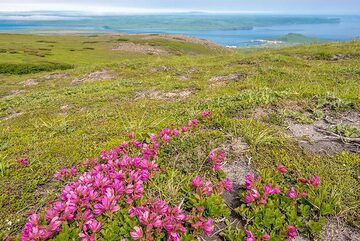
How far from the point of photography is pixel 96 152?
25.3ft

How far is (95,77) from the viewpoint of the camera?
2581cm

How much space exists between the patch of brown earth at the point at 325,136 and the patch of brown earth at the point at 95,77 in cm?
1914

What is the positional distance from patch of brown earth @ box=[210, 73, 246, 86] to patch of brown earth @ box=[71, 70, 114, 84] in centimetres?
1039

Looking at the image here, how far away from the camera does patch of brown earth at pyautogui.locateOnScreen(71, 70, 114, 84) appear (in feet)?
81.7

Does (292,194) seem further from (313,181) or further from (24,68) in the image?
(24,68)

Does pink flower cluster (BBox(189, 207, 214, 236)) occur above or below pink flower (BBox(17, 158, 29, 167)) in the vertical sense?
above

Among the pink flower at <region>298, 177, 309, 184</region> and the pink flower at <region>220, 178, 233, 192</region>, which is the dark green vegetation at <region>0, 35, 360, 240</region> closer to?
the pink flower at <region>298, 177, 309, 184</region>

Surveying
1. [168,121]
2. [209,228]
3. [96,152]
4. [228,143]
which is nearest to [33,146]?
[96,152]

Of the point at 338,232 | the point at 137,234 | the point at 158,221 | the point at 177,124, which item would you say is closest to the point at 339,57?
the point at 177,124

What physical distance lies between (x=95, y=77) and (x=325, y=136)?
22033 millimetres

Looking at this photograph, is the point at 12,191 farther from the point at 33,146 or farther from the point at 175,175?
the point at 175,175

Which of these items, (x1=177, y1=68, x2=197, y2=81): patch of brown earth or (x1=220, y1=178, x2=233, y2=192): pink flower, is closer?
(x1=220, y1=178, x2=233, y2=192): pink flower

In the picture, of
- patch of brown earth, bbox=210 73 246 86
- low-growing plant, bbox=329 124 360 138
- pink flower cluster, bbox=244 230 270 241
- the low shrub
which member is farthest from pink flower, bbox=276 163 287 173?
the low shrub

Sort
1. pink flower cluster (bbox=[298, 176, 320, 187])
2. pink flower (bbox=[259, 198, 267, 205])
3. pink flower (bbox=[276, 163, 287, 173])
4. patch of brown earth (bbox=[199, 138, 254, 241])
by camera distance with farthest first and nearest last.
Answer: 1. pink flower (bbox=[276, 163, 287, 173])
2. pink flower cluster (bbox=[298, 176, 320, 187])
3. pink flower (bbox=[259, 198, 267, 205])
4. patch of brown earth (bbox=[199, 138, 254, 241])
